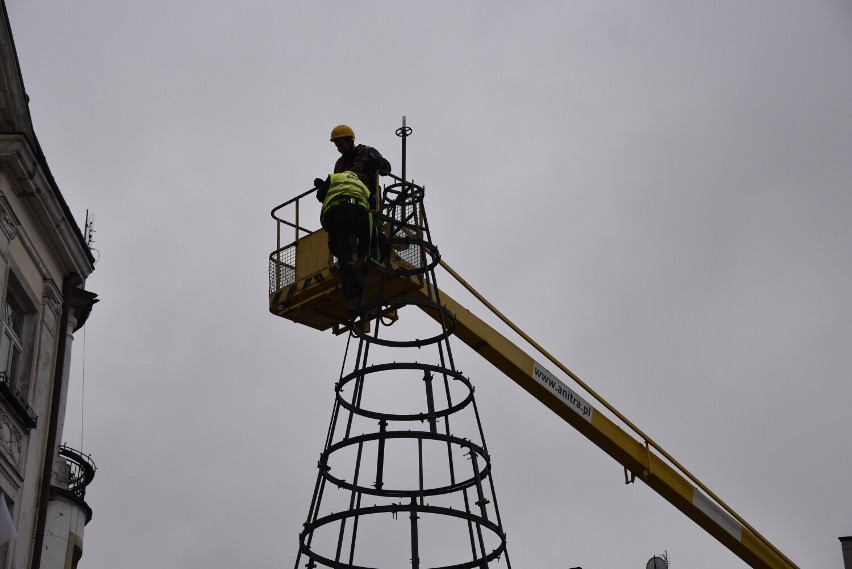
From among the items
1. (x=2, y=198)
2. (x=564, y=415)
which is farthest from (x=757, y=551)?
(x=2, y=198)

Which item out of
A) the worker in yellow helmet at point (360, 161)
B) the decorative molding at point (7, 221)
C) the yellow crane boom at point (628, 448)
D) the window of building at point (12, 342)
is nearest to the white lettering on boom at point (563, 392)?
the yellow crane boom at point (628, 448)

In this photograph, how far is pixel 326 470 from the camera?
9.96m

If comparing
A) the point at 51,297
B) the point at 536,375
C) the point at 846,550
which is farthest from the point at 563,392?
the point at 846,550

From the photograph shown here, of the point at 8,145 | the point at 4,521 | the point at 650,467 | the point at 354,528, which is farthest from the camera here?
the point at 650,467

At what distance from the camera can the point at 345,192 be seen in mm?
13594

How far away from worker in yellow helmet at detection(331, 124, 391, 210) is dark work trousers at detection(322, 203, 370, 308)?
6.79ft

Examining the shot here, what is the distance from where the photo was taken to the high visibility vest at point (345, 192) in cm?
1356

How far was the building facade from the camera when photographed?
18375 mm

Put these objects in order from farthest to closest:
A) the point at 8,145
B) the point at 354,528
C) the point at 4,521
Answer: the point at 8,145 < the point at 4,521 < the point at 354,528

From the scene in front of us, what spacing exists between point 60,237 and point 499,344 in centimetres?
715

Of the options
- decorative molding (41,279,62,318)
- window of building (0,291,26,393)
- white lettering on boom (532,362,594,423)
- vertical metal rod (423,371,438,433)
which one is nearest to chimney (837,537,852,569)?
white lettering on boom (532,362,594,423)

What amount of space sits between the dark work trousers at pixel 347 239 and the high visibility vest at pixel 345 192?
0.06 metres

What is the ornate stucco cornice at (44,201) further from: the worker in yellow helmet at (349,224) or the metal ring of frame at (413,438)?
the metal ring of frame at (413,438)

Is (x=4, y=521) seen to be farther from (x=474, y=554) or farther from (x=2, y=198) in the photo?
(x=474, y=554)
